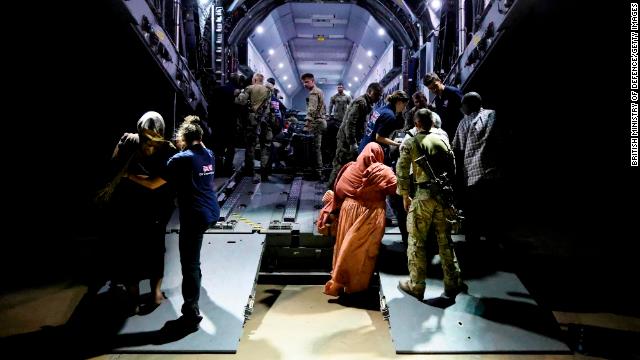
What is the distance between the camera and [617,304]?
398cm

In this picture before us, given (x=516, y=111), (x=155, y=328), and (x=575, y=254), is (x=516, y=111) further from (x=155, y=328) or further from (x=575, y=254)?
(x=155, y=328)

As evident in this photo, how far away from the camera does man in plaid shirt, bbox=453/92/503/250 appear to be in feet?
13.8

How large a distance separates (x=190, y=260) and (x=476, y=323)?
242 centimetres

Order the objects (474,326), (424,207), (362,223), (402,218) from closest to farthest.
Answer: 1. (474,326)
2. (424,207)
3. (362,223)
4. (402,218)

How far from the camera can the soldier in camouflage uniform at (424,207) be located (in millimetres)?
3668

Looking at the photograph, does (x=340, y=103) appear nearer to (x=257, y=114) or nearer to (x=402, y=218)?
(x=257, y=114)

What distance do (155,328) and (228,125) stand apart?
16.7ft

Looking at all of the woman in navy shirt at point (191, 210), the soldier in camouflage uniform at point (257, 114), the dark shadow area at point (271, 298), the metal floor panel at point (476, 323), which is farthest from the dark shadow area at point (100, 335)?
the soldier in camouflage uniform at point (257, 114)

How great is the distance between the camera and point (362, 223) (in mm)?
4102

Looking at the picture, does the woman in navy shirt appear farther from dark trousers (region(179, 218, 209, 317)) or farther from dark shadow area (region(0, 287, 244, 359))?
dark shadow area (region(0, 287, 244, 359))

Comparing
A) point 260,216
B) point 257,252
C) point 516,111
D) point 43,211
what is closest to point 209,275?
point 257,252

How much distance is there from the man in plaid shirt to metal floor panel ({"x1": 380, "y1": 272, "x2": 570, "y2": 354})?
898 millimetres

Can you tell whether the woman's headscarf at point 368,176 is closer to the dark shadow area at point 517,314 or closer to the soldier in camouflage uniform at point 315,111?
the dark shadow area at point 517,314

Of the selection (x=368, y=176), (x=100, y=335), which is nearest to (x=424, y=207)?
(x=368, y=176)
